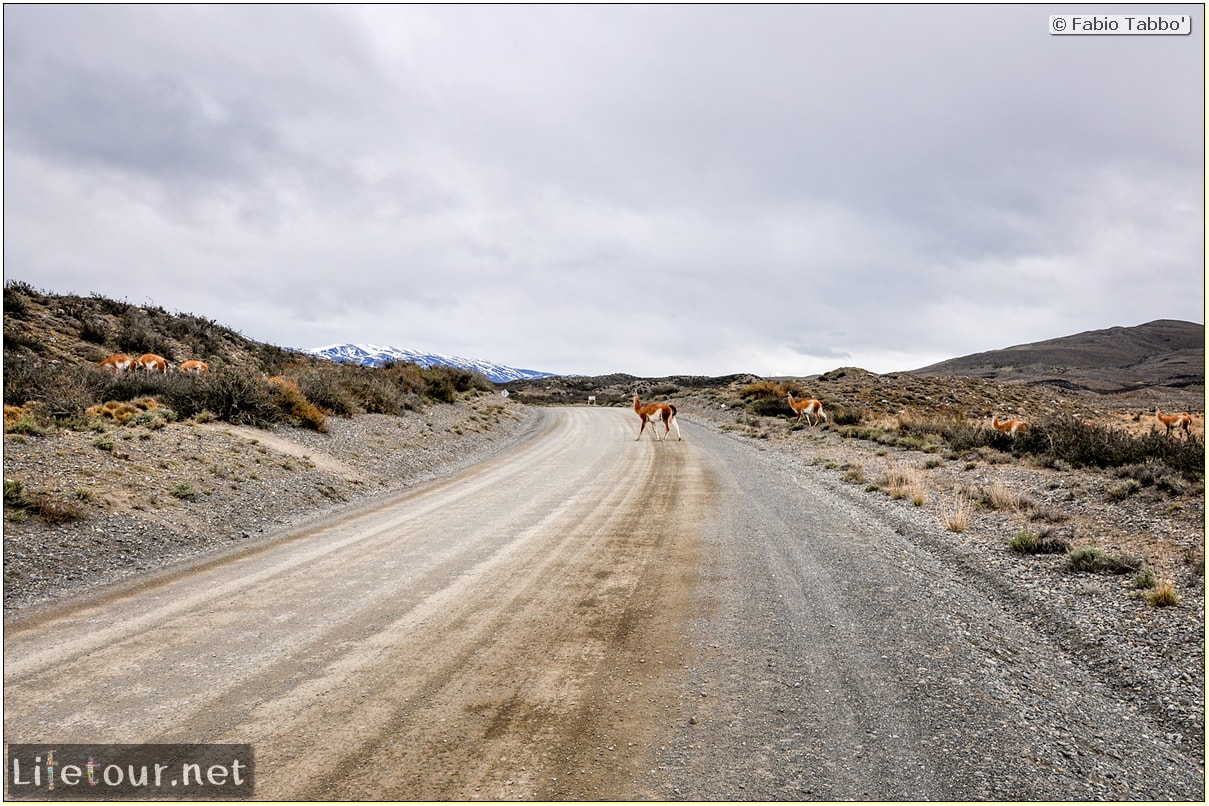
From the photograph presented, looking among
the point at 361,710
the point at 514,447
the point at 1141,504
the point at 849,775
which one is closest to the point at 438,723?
the point at 361,710

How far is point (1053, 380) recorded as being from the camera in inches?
3349

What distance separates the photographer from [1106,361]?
4456 inches

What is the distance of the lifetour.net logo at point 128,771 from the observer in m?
2.85

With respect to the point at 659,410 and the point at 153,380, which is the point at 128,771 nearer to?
the point at 153,380

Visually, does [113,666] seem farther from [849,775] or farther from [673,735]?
[849,775]

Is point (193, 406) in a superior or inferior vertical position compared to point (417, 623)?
superior

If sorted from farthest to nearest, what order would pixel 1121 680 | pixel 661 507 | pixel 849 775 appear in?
pixel 661 507 < pixel 1121 680 < pixel 849 775

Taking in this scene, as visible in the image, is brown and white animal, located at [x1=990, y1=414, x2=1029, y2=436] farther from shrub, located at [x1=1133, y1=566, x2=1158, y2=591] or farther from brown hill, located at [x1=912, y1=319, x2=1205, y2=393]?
brown hill, located at [x1=912, y1=319, x2=1205, y2=393]

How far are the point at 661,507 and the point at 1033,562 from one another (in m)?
5.18

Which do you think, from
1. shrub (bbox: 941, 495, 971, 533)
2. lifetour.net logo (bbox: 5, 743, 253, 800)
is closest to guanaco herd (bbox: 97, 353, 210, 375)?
lifetour.net logo (bbox: 5, 743, 253, 800)

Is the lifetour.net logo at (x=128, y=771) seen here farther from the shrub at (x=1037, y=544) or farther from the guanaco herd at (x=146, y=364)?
the guanaco herd at (x=146, y=364)

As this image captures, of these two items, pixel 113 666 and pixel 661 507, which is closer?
pixel 113 666

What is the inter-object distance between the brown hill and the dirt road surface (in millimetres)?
77051

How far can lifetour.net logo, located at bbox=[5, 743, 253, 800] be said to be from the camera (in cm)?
285
